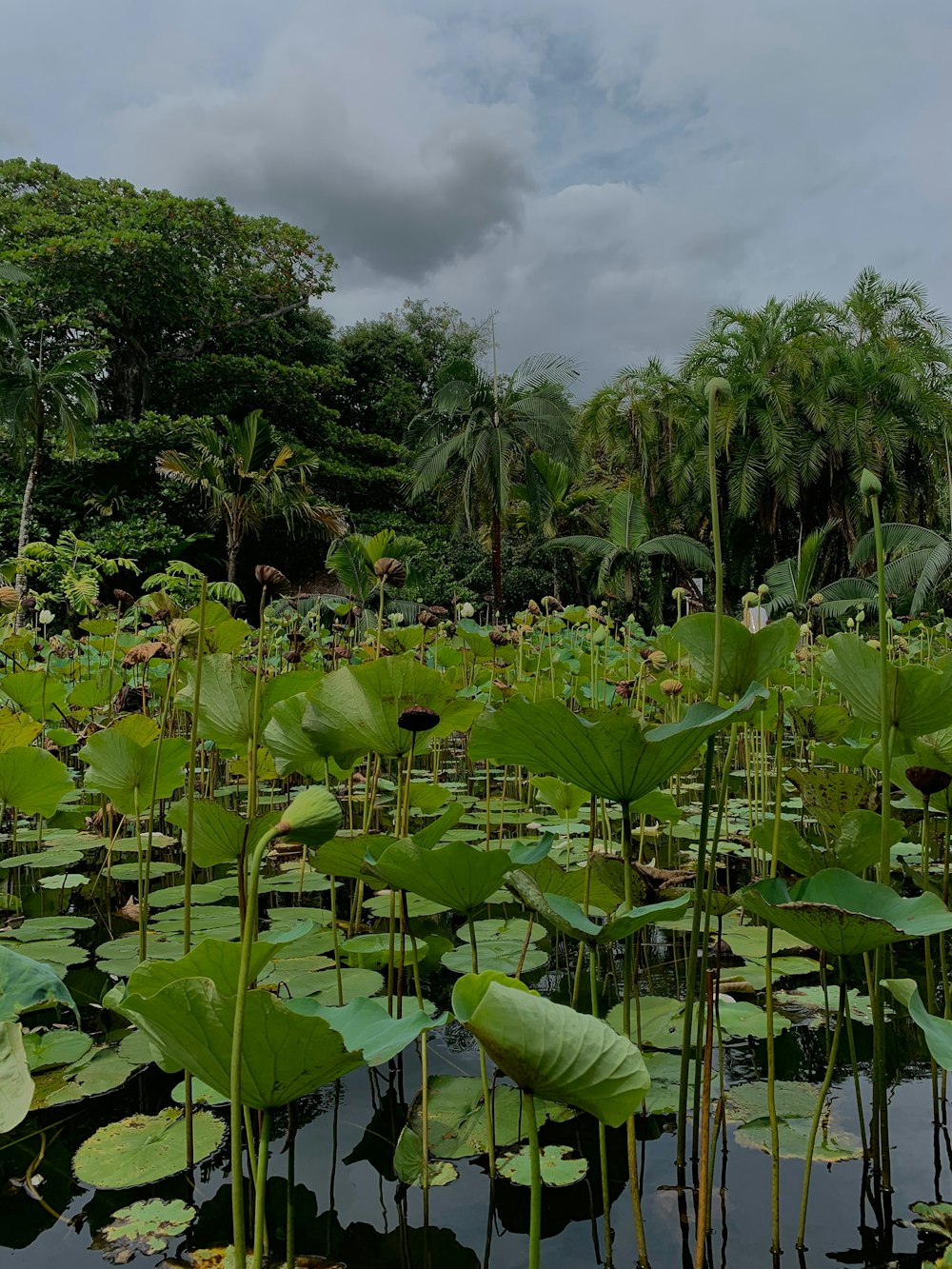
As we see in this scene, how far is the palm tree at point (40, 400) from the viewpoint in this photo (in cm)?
962

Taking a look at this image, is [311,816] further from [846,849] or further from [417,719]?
[846,849]

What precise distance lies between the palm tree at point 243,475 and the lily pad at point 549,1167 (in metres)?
10.6

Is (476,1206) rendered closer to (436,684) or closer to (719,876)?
(436,684)

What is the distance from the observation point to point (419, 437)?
16406 millimetres

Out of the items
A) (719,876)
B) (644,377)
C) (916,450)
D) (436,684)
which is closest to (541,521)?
(644,377)

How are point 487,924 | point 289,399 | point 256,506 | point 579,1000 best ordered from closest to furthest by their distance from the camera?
point 579,1000, point 487,924, point 256,506, point 289,399

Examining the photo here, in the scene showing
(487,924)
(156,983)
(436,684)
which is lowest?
(487,924)

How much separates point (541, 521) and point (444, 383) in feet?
9.00

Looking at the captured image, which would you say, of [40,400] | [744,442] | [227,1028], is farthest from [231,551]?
[227,1028]

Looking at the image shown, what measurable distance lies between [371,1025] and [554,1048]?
22 centimetres

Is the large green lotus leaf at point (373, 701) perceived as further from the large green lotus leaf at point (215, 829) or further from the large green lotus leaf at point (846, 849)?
the large green lotus leaf at point (846, 849)

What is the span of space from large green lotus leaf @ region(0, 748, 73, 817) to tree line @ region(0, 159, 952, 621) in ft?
30.1

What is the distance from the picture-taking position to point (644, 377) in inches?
581

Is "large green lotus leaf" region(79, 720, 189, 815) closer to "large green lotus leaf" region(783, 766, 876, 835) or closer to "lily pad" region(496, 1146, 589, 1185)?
"lily pad" region(496, 1146, 589, 1185)
